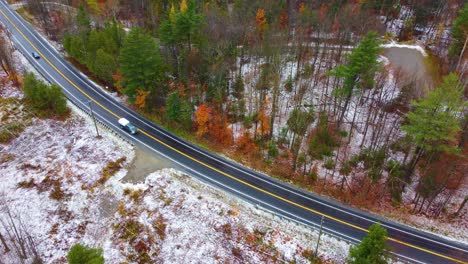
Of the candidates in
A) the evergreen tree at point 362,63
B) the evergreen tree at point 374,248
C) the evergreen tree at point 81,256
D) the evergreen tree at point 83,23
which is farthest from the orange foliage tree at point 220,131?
the evergreen tree at point 83,23

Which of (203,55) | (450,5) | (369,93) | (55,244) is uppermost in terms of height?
(450,5)

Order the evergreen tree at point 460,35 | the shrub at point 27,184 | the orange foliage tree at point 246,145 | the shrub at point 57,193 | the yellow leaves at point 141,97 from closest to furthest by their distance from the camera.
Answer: the shrub at point 57,193 < the shrub at point 27,184 < the orange foliage tree at point 246,145 < the yellow leaves at point 141,97 < the evergreen tree at point 460,35

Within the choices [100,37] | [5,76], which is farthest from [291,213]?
[5,76]

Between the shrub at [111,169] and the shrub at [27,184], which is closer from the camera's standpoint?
the shrub at [27,184]

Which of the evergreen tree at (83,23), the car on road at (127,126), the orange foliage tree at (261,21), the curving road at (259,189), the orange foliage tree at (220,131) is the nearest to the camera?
the curving road at (259,189)

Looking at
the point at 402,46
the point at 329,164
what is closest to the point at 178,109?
the point at 329,164

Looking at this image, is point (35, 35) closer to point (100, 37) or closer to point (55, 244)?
point (100, 37)

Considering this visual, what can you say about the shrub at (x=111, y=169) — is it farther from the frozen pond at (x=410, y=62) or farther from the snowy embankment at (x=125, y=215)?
the frozen pond at (x=410, y=62)
